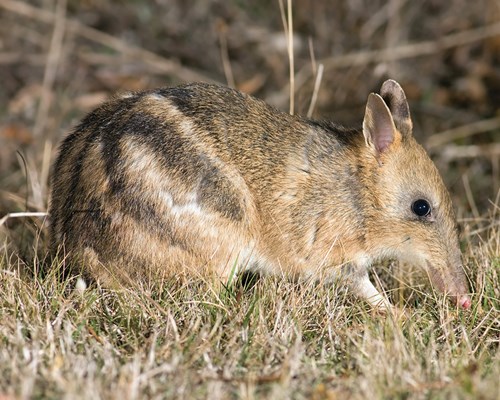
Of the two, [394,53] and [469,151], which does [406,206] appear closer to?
[469,151]

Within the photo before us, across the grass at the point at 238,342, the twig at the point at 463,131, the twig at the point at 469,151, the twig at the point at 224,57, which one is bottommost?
the grass at the point at 238,342

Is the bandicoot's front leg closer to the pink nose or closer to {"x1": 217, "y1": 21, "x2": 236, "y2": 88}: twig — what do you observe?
the pink nose

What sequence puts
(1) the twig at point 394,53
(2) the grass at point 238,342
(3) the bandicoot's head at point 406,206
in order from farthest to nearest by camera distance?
(1) the twig at point 394,53
(3) the bandicoot's head at point 406,206
(2) the grass at point 238,342

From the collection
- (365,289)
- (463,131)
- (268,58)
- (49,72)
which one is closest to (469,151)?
(463,131)

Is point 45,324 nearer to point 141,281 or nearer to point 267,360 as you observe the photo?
point 141,281

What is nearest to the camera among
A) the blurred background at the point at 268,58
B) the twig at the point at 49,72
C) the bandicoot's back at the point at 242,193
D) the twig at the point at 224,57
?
the bandicoot's back at the point at 242,193

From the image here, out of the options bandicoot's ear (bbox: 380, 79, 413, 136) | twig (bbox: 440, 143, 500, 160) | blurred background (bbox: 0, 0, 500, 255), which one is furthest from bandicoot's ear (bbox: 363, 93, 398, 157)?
twig (bbox: 440, 143, 500, 160)

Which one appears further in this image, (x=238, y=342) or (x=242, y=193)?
(x=242, y=193)

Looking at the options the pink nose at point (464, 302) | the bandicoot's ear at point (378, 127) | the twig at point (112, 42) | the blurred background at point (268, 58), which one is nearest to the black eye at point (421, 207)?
the bandicoot's ear at point (378, 127)

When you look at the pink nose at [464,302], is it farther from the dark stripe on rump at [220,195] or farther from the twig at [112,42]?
the twig at [112,42]
